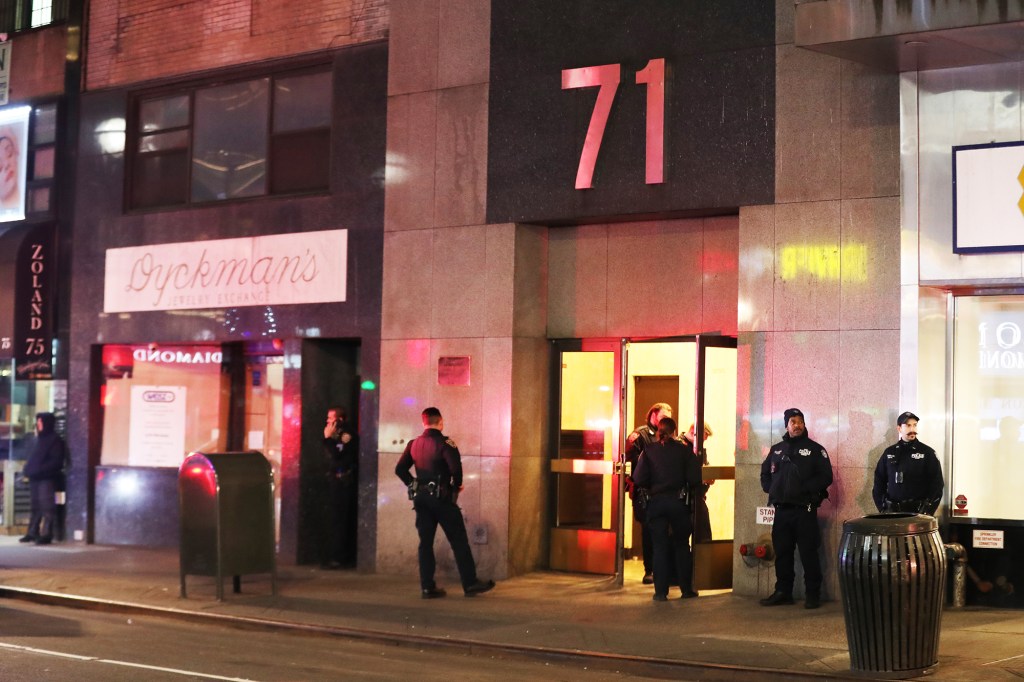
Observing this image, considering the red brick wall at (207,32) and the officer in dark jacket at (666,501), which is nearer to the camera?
the officer in dark jacket at (666,501)

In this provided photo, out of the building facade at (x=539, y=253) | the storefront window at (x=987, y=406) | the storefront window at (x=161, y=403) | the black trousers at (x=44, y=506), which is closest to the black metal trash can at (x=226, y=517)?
the building facade at (x=539, y=253)

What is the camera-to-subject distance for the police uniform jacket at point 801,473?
42.7 feet

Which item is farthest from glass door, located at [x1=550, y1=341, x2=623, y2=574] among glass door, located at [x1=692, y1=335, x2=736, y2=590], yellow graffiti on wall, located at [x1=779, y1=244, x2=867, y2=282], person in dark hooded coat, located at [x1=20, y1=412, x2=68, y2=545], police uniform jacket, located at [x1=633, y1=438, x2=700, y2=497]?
person in dark hooded coat, located at [x1=20, y1=412, x2=68, y2=545]

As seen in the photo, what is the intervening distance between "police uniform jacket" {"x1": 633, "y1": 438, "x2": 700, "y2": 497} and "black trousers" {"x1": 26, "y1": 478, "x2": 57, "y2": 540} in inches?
374

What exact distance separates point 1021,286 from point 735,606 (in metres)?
4.16

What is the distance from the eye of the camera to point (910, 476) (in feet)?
41.0

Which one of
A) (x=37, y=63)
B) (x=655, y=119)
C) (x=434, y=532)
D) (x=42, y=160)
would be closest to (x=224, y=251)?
(x=42, y=160)

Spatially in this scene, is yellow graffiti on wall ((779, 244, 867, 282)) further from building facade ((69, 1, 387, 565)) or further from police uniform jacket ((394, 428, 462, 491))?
building facade ((69, 1, 387, 565))

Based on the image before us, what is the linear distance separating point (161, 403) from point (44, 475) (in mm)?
1909

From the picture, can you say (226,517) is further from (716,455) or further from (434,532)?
(716,455)

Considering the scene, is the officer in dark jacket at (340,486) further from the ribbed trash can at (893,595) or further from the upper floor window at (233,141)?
the ribbed trash can at (893,595)

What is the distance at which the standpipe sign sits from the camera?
504 inches

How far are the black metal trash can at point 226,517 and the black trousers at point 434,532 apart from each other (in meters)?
1.60

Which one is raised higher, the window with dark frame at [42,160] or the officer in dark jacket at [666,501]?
the window with dark frame at [42,160]
